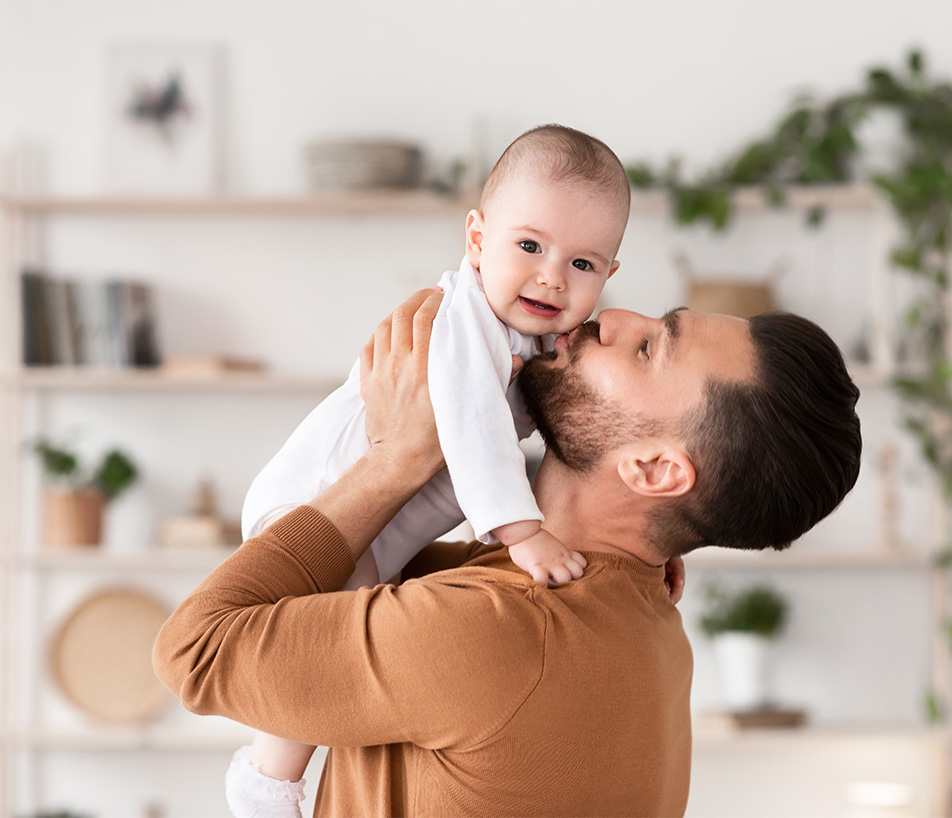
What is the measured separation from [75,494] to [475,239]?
7.49 feet

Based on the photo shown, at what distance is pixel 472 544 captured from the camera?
1326mm

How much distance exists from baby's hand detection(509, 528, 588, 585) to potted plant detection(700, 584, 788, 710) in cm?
225

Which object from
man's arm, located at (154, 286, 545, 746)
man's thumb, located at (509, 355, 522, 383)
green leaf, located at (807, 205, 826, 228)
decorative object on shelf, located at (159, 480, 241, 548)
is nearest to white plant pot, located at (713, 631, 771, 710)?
green leaf, located at (807, 205, 826, 228)

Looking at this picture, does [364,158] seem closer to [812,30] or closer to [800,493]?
[812,30]

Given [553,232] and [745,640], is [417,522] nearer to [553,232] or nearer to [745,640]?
[553,232]

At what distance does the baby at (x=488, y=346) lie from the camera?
1.13m

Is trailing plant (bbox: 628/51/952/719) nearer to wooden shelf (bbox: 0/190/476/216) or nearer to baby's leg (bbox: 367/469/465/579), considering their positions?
wooden shelf (bbox: 0/190/476/216)

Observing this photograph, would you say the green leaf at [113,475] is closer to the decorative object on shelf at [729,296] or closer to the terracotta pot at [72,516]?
the terracotta pot at [72,516]

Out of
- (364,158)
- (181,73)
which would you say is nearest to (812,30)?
(364,158)

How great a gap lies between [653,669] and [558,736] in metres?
0.13

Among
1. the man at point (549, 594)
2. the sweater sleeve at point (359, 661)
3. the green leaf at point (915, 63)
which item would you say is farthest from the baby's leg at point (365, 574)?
the green leaf at point (915, 63)

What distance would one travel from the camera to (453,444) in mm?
1107

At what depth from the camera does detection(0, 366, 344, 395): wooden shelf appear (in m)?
3.17

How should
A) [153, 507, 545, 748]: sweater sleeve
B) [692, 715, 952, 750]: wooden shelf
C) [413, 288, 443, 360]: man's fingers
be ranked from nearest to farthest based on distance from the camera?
[153, 507, 545, 748]: sweater sleeve < [413, 288, 443, 360]: man's fingers < [692, 715, 952, 750]: wooden shelf
